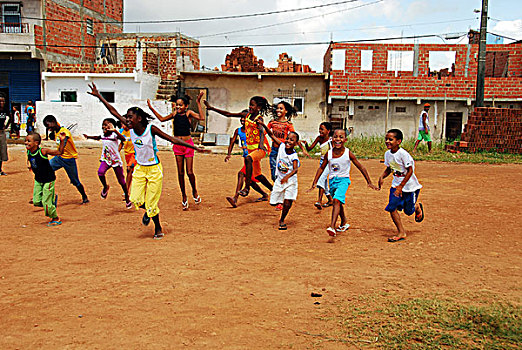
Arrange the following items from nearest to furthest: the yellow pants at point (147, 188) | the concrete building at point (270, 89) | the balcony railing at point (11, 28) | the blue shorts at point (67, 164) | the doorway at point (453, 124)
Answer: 1. the yellow pants at point (147, 188)
2. the blue shorts at point (67, 164)
3. the doorway at point (453, 124)
4. the concrete building at point (270, 89)
5. the balcony railing at point (11, 28)

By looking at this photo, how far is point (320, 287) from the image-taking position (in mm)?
4688

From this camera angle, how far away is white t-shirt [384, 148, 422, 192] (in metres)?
6.45

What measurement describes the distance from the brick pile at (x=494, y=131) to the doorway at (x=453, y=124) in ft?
19.1

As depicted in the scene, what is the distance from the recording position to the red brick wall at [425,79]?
24.0 metres

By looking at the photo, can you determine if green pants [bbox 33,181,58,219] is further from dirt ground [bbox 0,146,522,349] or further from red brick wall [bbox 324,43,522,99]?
red brick wall [bbox 324,43,522,99]

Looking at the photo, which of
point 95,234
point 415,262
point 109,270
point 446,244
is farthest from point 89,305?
point 446,244

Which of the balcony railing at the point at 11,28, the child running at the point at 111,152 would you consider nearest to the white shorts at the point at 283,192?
the child running at the point at 111,152

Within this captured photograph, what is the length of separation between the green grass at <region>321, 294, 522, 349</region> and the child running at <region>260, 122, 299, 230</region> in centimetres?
282

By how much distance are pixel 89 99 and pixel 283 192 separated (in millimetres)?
22175

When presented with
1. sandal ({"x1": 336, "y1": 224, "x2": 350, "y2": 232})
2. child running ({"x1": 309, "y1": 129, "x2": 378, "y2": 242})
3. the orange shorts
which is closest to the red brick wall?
the orange shorts

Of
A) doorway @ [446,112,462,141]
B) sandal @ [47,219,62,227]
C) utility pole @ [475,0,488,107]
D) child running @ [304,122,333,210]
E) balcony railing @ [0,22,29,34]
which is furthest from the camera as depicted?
balcony railing @ [0,22,29,34]

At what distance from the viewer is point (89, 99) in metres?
26.8

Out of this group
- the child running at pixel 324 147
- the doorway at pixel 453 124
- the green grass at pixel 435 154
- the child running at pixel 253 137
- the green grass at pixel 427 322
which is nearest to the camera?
the green grass at pixel 427 322

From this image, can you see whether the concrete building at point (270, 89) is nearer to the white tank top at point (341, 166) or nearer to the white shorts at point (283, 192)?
the white shorts at point (283, 192)
